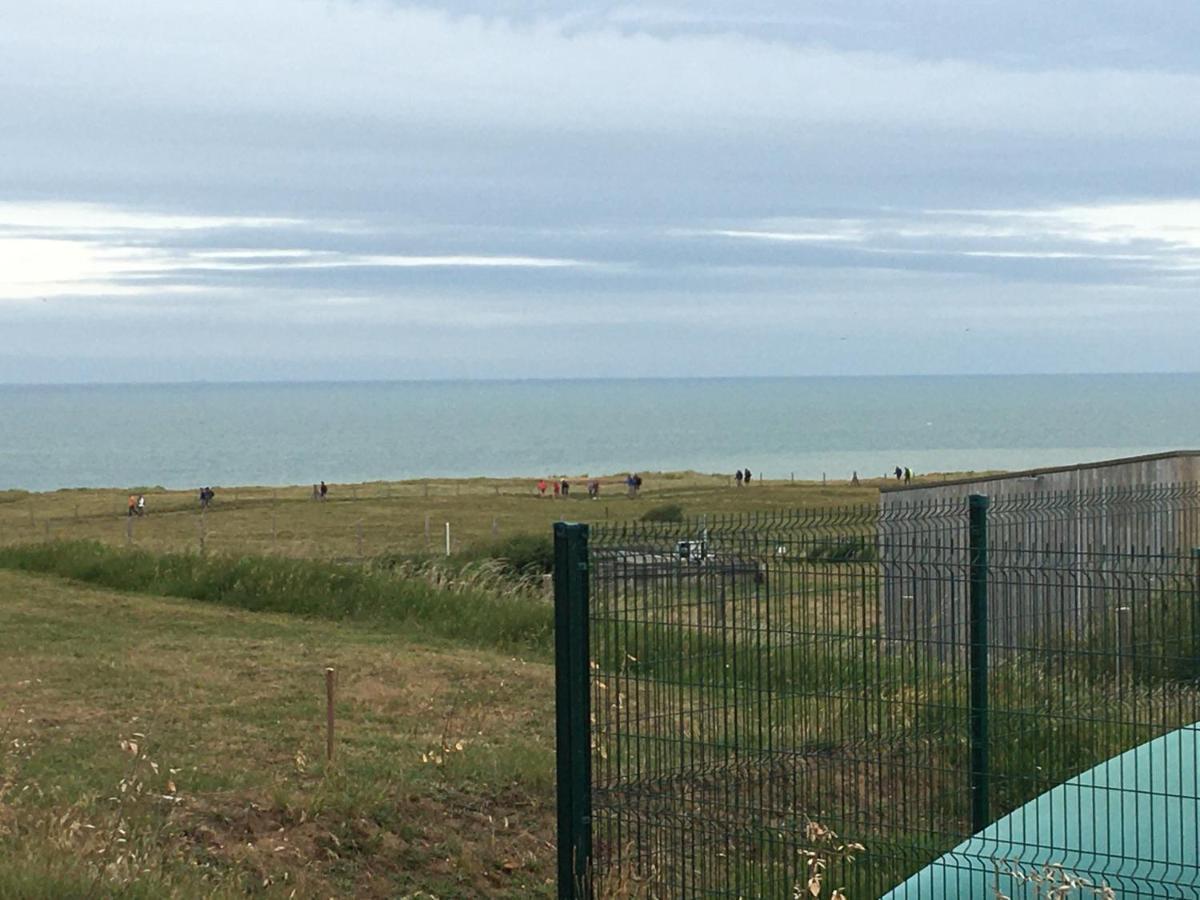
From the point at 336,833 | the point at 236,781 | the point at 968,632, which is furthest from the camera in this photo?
the point at 236,781

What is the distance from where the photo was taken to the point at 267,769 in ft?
32.8

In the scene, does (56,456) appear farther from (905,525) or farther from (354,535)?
(905,525)

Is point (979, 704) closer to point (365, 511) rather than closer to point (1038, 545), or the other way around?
point (1038, 545)

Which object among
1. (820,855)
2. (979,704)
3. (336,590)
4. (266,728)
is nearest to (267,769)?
(266,728)

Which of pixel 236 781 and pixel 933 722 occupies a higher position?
pixel 933 722

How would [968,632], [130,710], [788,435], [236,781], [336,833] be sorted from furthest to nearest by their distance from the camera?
[788,435]
[130,710]
[236,781]
[336,833]
[968,632]

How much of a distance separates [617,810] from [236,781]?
2971 millimetres

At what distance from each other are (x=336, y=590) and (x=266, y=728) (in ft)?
23.5

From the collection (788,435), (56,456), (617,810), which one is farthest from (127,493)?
(788,435)

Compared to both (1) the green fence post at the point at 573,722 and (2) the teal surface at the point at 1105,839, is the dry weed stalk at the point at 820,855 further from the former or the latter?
(1) the green fence post at the point at 573,722

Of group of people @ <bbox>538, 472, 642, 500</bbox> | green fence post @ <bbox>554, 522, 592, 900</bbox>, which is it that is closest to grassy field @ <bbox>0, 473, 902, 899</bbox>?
green fence post @ <bbox>554, 522, 592, 900</bbox>

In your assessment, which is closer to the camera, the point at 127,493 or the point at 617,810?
the point at 617,810

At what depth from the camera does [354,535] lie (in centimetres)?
5066

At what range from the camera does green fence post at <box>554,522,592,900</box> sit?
291 inches
